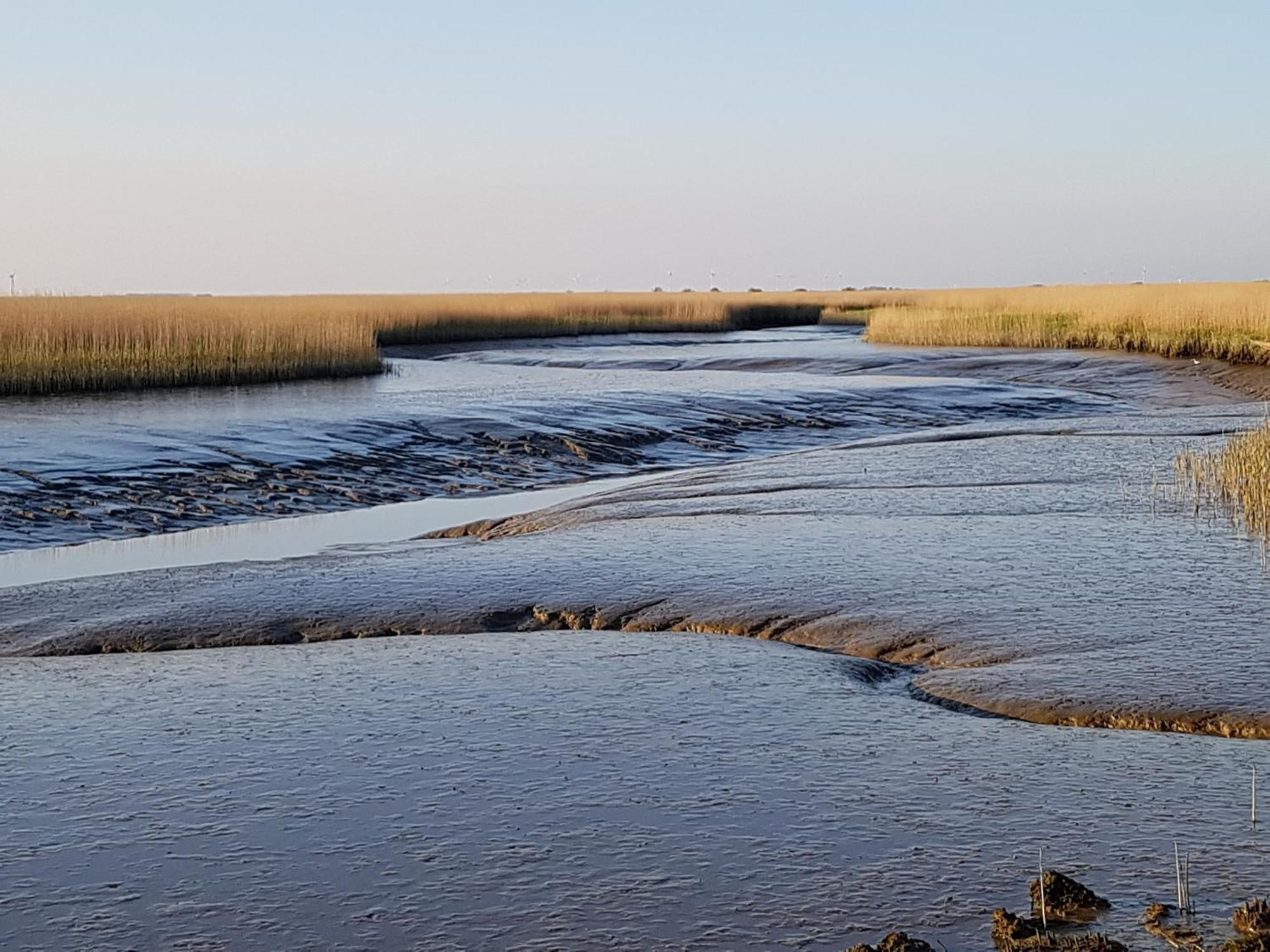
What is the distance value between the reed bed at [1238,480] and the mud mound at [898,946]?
5.93 metres

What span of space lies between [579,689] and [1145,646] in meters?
2.23

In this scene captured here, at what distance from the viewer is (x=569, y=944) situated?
340 cm

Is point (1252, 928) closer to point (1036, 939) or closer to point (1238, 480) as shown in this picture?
point (1036, 939)

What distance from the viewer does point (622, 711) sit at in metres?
5.24

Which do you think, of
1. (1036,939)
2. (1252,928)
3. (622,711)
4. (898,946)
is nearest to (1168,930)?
(1252,928)

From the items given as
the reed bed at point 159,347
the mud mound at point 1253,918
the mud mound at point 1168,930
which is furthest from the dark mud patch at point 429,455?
the mud mound at point 1253,918

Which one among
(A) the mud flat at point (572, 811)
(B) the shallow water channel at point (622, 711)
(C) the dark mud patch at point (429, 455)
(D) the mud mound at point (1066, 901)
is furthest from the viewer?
(C) the dark mud patch at point (429, 455)

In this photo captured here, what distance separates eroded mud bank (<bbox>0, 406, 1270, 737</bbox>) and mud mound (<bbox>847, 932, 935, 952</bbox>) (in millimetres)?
2006

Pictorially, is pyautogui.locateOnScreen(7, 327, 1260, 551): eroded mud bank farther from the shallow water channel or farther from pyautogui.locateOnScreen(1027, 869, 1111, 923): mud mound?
pyautogui.locateOnScreen(1027, 869, 1111, 923): mud mound

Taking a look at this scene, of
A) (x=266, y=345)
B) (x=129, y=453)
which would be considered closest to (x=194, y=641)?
(x=129, y=453)

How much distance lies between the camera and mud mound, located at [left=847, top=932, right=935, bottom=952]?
3213mm

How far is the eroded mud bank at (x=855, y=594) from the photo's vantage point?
5.58 m

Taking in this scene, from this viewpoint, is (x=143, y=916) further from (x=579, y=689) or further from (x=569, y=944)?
(x=579, y=689)

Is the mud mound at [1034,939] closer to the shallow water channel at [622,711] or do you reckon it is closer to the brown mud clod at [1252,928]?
the shallow water channel at [622,711]
